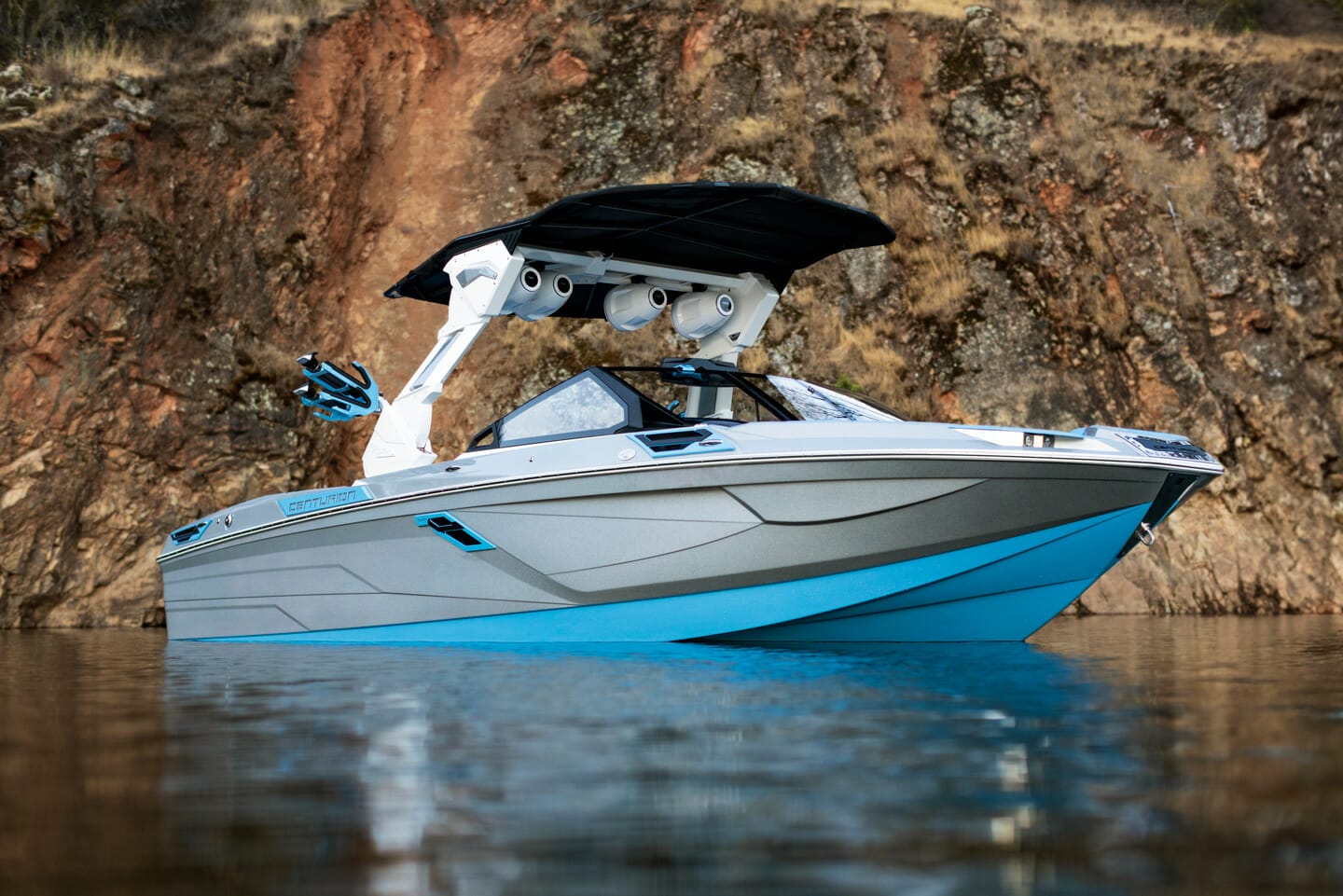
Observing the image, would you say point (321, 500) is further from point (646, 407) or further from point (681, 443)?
point (681, 443)

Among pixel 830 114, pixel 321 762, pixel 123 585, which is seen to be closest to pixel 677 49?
pixel 830 114

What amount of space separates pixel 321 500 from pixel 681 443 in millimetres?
2603

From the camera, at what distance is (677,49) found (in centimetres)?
1798

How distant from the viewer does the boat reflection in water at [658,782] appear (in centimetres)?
194

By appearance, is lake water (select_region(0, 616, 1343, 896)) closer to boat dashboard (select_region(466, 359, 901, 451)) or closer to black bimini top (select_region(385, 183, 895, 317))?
boat dashboard (select_region(466, 359, 901, 451))

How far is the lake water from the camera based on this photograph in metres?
1.91

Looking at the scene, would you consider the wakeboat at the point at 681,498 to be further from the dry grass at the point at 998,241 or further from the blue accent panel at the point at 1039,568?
the dry grass at the point at 998,241

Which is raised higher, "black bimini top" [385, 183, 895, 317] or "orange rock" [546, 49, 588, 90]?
"orange rock" [546, 49, 588, 90]

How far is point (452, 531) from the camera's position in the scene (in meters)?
7.40

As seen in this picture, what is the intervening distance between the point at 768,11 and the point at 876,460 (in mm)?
13025

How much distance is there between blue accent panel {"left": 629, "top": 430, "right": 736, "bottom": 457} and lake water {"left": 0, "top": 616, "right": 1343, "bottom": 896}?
1816mm

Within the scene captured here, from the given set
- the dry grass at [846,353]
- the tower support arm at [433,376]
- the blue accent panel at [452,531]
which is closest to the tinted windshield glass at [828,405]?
the tower support arm at [433,376]

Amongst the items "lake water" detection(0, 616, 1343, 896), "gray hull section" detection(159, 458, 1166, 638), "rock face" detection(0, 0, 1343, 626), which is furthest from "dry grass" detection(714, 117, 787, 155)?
"lake water" detection(0, 616, 1343, 896)

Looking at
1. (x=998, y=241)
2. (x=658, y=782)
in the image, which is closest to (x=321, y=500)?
(x=658, y=782)
